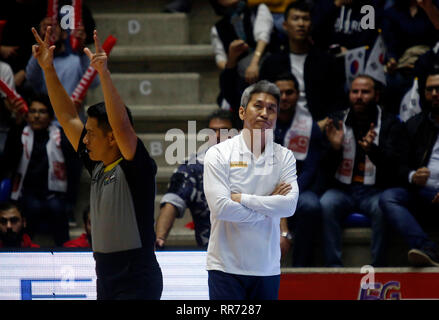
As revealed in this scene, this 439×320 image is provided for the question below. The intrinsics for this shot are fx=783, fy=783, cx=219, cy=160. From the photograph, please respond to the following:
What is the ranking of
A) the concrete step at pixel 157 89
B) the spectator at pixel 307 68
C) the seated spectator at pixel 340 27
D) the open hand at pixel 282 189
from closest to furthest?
the open hand at pixel 282 189 → the spectator at pixel 307 68 → the seated spectator at pixel 340 27 → the concrete step at pixel 157 89

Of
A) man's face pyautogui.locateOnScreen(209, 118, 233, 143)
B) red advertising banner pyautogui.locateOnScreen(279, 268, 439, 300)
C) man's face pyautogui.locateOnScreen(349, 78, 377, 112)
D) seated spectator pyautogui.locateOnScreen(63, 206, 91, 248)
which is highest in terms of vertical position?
man's face pyautogui.locateOnScreen(349, 78, 377, 112)

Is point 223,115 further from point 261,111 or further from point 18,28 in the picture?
point 18,28

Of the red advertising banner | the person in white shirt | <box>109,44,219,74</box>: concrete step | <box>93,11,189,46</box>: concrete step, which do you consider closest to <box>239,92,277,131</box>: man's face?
the person in white shirt

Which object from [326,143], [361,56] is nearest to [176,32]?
[361,56]

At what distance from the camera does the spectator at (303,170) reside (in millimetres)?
4223

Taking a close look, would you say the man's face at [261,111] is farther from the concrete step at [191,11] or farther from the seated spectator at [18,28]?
the concrete step at [191,11]

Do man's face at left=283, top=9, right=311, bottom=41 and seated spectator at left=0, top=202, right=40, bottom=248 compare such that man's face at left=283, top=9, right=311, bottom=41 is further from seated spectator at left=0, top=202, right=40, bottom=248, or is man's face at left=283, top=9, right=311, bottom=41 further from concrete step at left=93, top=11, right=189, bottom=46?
seated spectator at left=0, top=202, right=40, bottom=248

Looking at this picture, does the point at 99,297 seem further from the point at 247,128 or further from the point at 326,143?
the point at 326,143

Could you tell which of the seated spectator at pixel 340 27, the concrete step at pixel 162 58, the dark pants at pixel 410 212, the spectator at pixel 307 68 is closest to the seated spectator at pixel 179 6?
the concrete step at pixel 162 58

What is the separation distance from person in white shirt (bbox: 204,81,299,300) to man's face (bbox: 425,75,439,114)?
170cm

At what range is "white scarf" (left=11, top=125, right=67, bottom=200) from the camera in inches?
184

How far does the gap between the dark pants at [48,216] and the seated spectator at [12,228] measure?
0.14 m

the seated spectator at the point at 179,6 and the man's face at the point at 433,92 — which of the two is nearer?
the man's face at the point at 433,92

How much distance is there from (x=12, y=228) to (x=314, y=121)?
5.88 feet
